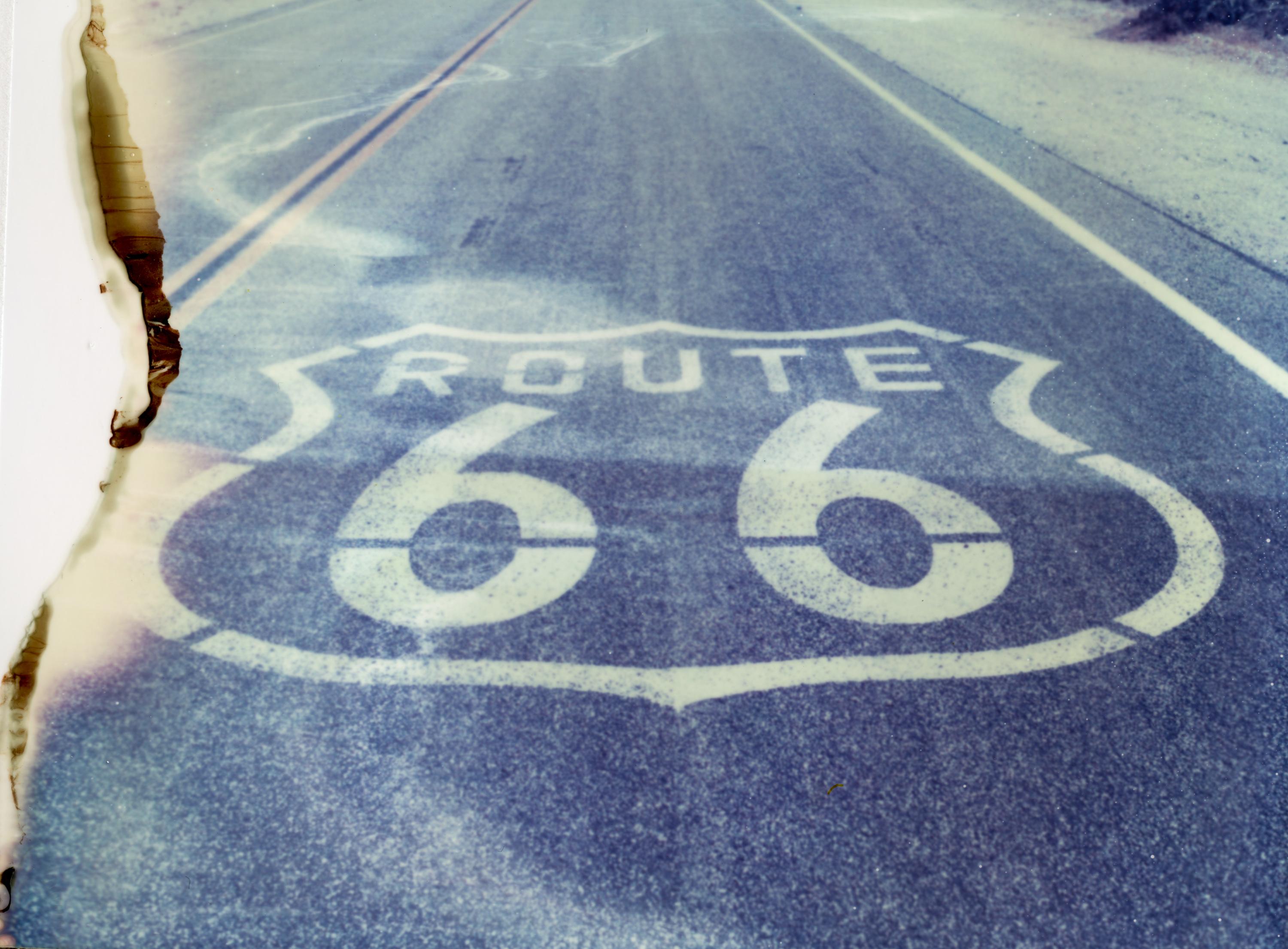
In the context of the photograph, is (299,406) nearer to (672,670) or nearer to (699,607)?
(699,607)

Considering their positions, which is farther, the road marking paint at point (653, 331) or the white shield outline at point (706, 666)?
the road marking paint at point (653, 331)

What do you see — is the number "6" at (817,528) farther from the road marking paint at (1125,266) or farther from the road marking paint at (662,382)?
the road marking paint at (1125,266)

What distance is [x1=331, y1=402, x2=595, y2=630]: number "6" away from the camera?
2.90 metres

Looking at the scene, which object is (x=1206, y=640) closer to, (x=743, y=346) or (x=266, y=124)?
(x=743, y=346)

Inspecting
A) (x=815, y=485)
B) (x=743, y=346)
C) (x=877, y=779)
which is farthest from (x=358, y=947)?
(x=743, y=346)

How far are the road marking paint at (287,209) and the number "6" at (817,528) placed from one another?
2988mm

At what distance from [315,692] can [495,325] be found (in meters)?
2.53

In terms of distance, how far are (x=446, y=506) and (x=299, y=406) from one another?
3.46 feet

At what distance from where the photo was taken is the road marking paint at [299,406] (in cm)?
372

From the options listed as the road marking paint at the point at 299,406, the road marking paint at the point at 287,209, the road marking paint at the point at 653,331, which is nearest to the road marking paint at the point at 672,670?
the road marking paint at the point at 299,406

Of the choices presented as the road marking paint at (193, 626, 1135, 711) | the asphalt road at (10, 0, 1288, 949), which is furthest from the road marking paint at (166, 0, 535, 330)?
the road marking paint at (193, 626, 1135, 711)

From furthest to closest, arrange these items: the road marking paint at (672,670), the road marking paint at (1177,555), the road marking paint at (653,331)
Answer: the road marking paint at (653,331), the road marking paint at (1177,555), the road marking paint at (672,670)

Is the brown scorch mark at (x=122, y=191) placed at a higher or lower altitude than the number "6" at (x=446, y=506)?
higher

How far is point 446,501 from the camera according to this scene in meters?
3.38
